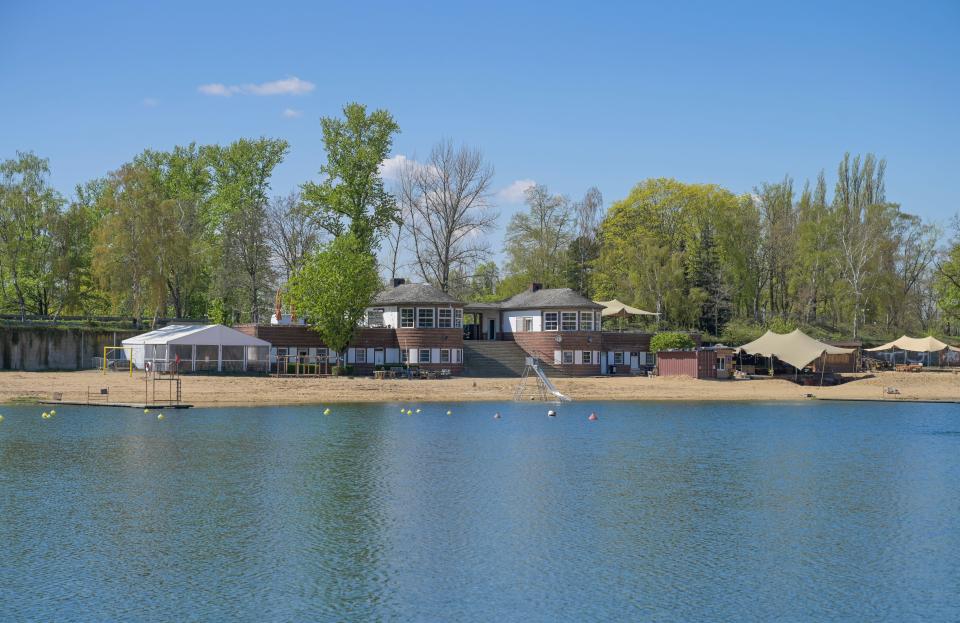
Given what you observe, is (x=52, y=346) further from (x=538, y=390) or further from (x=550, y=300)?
(x=550, y=300)

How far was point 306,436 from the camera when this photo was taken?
45.2 m

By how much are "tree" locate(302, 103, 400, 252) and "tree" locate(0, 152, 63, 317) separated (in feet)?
73.5

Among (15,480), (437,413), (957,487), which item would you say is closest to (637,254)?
(437,413)

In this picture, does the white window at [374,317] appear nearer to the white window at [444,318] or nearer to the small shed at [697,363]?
the white window at [444,318]

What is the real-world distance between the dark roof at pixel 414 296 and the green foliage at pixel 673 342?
16.7m

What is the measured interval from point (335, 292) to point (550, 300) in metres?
19.6

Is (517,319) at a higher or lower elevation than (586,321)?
higher

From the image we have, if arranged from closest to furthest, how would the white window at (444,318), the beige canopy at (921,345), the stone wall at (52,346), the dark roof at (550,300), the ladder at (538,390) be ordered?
the ladder at (538,390) → the stone wall at (52,346) → the white window at (444,318) → the dark roof at (550,300) → the beige canopy at (921,345)

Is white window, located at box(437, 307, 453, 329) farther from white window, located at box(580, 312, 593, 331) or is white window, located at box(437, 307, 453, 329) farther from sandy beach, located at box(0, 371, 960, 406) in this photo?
white window, located at box(580, 312, 593, 331)

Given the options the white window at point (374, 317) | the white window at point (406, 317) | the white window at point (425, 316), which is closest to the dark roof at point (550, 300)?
the white window at point (425, 316)

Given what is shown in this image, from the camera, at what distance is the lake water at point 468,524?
20875 millimetres

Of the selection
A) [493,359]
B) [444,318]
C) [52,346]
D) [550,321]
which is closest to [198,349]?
[52,346]

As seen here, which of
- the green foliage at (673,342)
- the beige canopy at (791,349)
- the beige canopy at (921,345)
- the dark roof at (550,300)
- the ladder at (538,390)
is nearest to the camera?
the ladder at (538,390)

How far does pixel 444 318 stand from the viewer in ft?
251
